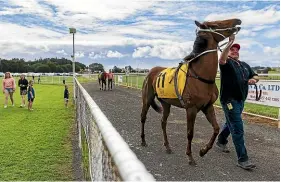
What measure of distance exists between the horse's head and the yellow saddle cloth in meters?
0.72

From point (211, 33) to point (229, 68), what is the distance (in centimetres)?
65

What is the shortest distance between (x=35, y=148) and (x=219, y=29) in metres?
4.57

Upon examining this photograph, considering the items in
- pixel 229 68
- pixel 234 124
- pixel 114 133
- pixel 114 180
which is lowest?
pixel 234 124

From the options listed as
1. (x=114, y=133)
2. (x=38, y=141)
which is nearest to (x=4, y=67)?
(x=38, y=141)

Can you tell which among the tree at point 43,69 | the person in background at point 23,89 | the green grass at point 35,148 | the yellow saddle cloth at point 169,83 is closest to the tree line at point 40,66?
the tree at point 43,69

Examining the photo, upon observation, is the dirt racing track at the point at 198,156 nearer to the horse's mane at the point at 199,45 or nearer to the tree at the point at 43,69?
the horse's mane at the point at 199,45

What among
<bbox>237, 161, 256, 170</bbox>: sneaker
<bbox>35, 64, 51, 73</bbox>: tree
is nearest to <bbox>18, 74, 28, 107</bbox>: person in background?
<bbox>237, 161, 256, 170</bbox>: sneaker

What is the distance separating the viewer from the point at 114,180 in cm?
148

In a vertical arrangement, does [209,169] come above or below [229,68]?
below

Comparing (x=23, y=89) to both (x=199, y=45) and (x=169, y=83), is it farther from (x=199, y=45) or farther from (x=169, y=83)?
(x=199, y=45)

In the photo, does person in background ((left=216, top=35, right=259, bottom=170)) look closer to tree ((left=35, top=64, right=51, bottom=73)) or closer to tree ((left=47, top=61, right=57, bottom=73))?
tree ((left=35, top=64, right=51, bottom=73))

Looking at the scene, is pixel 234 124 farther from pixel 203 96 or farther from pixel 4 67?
pixel 4 67

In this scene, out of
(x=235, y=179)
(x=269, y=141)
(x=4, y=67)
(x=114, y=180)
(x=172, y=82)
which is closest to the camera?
(x=114, y=180)

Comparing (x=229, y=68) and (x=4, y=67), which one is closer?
(x=229, y=68)
